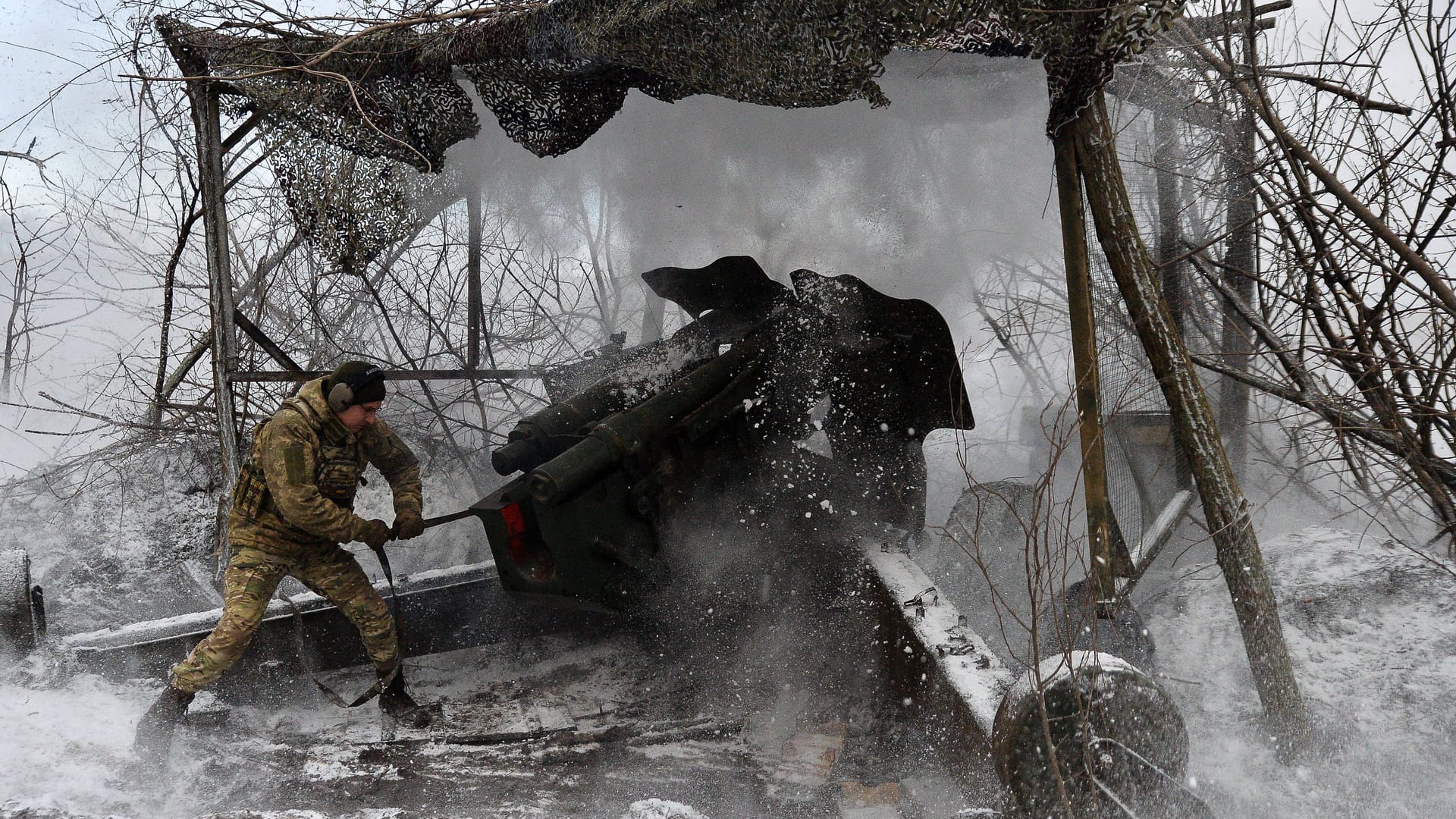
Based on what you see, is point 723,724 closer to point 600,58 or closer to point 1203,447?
point 1203,447

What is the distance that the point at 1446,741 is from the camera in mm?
3760

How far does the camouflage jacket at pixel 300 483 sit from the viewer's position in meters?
3.87

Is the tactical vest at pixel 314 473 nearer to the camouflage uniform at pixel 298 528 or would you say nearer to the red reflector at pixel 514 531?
the camouflage uniform at pixel 298 528

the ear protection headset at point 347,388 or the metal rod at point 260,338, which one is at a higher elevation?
the metal rod at point 260,338

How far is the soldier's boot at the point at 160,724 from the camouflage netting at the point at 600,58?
252 centimetres

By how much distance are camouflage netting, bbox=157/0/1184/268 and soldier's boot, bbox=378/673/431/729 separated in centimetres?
244

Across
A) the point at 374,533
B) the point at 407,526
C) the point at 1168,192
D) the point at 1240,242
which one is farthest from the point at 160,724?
the point at 1240,242

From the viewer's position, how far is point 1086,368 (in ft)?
11.9

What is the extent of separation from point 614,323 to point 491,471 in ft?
7.61

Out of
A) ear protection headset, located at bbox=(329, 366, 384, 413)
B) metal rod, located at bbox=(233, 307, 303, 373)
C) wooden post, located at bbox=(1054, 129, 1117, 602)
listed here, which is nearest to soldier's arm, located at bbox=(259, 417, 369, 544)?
ear protection headset, located at bbox=(329, 366, 384, 413)

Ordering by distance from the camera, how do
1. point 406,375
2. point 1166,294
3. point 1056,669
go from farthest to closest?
point 406,375, point 1166,294, point 1056,669

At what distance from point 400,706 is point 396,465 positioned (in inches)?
46.4

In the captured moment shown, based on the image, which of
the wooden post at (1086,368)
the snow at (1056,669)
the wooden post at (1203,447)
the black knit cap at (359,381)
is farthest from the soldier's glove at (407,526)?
the wooden post at (1203,447)

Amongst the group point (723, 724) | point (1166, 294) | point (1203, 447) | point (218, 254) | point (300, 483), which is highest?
point (218, 254)
